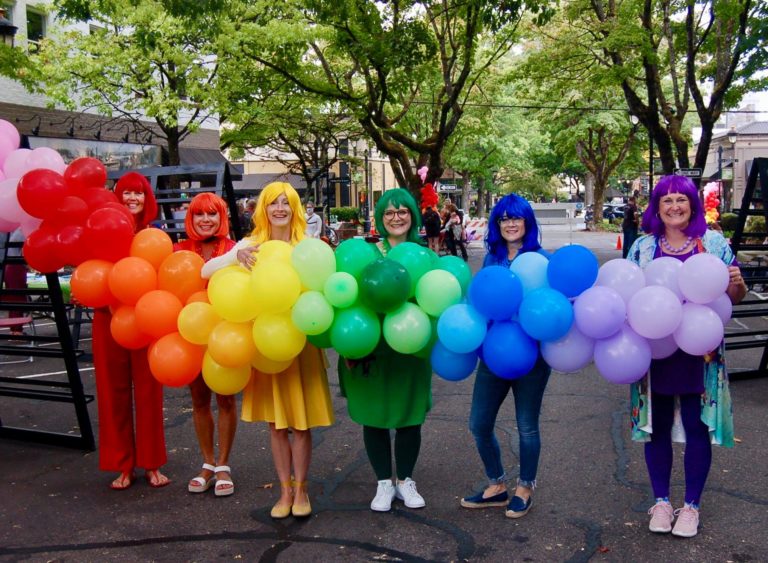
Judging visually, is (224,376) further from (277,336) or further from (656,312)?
(656,312)

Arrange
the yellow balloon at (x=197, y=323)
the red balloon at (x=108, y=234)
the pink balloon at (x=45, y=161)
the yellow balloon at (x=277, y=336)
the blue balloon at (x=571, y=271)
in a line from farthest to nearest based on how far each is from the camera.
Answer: the pink balloon at (x=45, y=161) → the red balloon at (x=108, y=234) → the yellow balloon at (x=197, y=323) → the yellow balloon at (x=277, y=336) → the blue balloon at (x=571, y=271)

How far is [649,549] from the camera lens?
12.3 ft

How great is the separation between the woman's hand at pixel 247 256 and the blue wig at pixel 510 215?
4.08 ft

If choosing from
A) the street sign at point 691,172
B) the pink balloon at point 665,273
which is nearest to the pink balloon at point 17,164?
the pink balloon at point 665,273

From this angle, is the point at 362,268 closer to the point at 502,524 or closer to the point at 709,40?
the point at 502,524

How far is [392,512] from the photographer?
4297 mm

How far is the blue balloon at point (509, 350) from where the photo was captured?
12.1 ft

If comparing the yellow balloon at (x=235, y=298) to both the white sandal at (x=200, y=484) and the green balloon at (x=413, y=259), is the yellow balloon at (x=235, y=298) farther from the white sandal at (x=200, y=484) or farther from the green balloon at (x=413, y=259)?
the white sandal at (x=200, y=484)

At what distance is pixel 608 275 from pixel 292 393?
5.76 feet

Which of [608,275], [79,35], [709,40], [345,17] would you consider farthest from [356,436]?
[79,35]

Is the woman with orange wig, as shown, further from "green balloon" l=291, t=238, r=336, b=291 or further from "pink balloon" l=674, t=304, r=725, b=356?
"pink balloon" l=674, t=304, r=725, b=356

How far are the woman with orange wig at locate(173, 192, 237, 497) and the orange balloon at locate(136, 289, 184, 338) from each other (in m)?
0.47

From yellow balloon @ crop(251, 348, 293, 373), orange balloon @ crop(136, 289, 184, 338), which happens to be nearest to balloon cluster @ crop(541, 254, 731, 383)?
yellow balloon @ crop(251, 348, 293, 373)

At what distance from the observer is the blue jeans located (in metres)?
4.00
